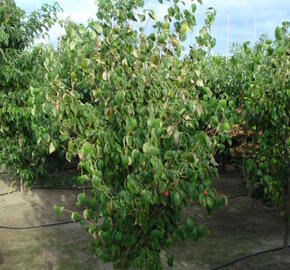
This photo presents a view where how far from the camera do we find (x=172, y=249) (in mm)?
5473

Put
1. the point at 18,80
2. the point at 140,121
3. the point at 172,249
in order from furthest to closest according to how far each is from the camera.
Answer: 1. the point at 18,80
2. the point at 172,249
3. the point at 140,121

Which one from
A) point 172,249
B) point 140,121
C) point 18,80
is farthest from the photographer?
point 18,80

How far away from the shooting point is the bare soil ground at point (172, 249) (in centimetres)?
507

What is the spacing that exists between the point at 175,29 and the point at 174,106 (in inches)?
23.4

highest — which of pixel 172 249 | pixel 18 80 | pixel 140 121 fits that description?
pixel 18 80

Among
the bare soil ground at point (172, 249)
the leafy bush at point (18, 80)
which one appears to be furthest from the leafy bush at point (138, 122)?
the leafy bush at point (18, 80)

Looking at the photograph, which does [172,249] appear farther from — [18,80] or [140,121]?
[18,80]

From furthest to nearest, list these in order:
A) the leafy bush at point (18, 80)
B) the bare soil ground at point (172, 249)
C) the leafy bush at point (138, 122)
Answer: the leafy bush at point (18, 80), the bare soil ground at point (172, 249), the leafy bush at point (138, 122)

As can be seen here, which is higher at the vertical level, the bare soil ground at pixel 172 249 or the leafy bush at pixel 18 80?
the leafy bush at pixel 18 80

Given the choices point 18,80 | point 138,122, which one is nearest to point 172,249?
point 138,122

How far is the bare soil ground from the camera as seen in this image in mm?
5070

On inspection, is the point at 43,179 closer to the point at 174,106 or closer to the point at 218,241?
the point at 218,241

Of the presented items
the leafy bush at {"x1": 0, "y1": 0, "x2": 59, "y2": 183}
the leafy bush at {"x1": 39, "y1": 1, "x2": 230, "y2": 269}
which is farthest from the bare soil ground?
the leafy bush at {"x1": 39, "y1": 1, "x2": 230, "y2": 269}

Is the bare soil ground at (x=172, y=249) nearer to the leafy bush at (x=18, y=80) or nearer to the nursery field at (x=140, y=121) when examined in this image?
the leafy bush at (x=18, y=80)
